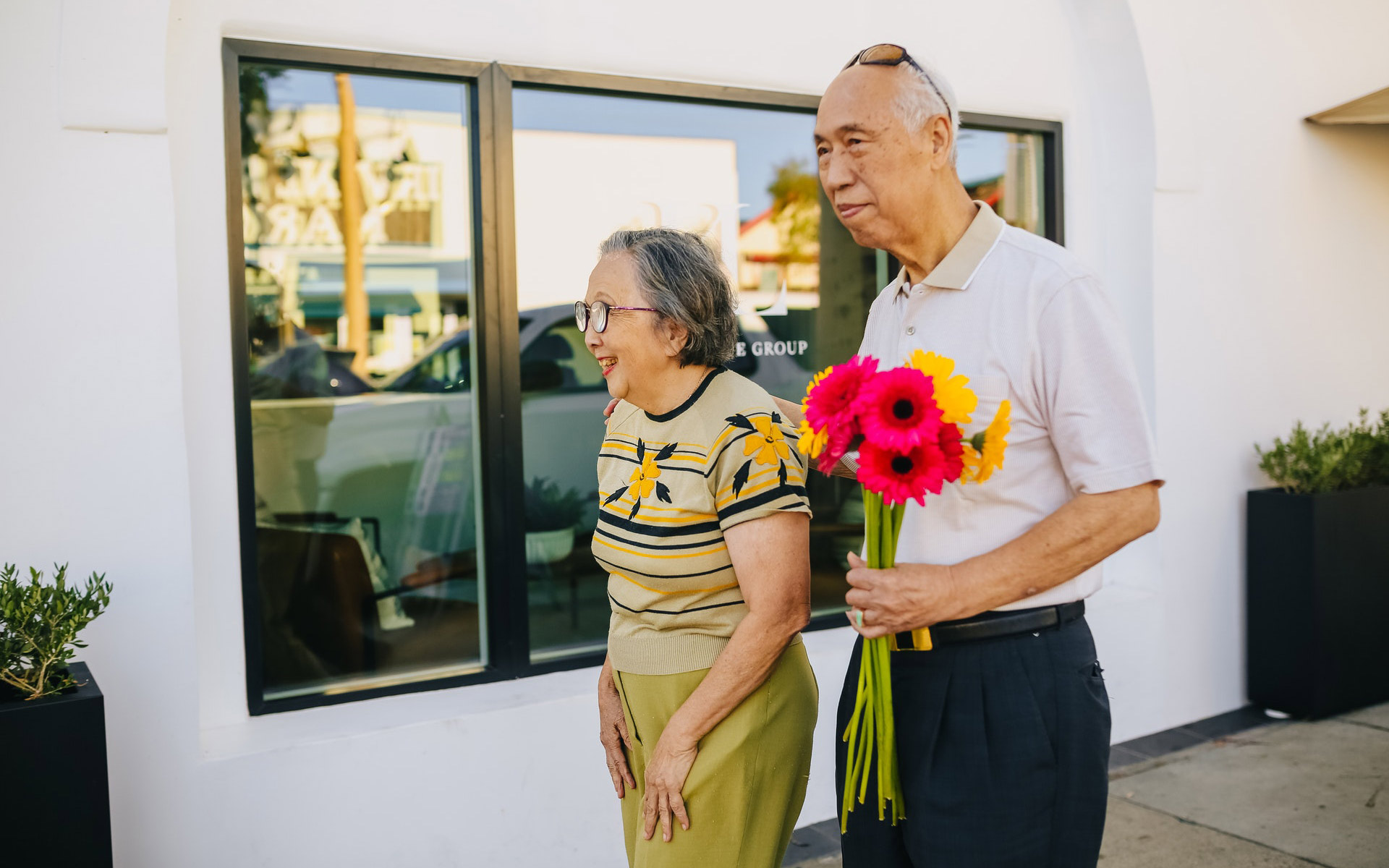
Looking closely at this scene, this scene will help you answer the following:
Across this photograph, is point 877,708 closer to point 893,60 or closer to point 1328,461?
point 893,60

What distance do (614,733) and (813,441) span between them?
3.09 ft

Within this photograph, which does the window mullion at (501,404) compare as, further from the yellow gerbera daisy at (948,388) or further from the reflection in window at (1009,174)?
the yellow gerbera daisy at (948,388)

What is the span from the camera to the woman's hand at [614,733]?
2.29 m

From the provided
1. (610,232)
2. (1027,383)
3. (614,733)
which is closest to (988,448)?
(1027,383)

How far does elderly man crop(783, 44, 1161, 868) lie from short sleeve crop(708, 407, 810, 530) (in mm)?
238

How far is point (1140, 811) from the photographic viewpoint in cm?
413

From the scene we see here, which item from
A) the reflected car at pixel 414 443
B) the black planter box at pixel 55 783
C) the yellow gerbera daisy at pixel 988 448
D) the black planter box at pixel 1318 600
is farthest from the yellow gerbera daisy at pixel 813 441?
the black planter box at pixel 1318 600

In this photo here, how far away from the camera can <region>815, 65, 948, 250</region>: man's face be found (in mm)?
1879

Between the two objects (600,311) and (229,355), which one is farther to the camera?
(229,355)

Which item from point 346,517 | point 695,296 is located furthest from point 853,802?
point 346,517

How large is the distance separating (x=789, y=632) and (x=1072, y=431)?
0.66 m

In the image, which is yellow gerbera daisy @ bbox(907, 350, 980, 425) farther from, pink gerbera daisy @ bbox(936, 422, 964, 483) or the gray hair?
the gray hair

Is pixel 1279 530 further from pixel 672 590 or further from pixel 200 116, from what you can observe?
pixel 200 116

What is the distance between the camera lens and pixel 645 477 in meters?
2.13
